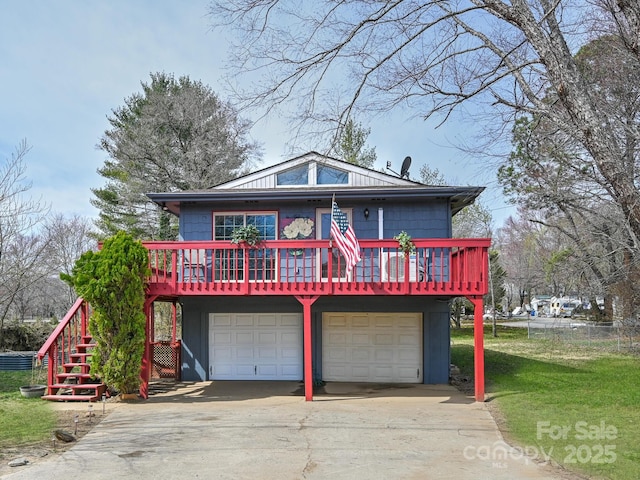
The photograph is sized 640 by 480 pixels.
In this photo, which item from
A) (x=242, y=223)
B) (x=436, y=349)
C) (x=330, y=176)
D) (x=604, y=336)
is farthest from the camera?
(x=604, y=336)

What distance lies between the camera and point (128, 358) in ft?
30.6

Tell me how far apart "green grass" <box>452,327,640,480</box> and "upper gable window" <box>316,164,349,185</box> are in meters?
5.80

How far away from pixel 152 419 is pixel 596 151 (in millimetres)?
7407

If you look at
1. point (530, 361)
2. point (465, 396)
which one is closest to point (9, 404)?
point (465, 396)

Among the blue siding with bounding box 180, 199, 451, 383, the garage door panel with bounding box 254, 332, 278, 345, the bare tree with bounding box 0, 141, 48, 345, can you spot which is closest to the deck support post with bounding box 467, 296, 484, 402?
the blue siding with bounding box 180, 199, 451, 383

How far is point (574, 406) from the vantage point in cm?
887

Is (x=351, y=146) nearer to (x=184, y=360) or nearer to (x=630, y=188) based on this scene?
(x=184, y=360)

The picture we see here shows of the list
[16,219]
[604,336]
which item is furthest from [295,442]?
[604,336]

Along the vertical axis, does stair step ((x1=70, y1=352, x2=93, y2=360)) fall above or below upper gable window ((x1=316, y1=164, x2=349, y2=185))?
below

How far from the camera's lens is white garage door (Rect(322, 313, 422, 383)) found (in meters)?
Answer: 11.8

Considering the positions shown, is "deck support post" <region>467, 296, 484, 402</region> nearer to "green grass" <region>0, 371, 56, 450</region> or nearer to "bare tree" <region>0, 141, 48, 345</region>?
"green grass" <region>0, 371, 56, 450</region>

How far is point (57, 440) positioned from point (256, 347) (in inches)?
229

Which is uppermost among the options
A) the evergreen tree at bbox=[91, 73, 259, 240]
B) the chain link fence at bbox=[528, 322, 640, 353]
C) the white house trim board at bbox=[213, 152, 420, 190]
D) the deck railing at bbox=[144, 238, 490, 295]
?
the evergreen tree at bbox=[91, 73, 259, 240]

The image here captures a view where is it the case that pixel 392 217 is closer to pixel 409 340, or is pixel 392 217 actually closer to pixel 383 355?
pixel 409 340
